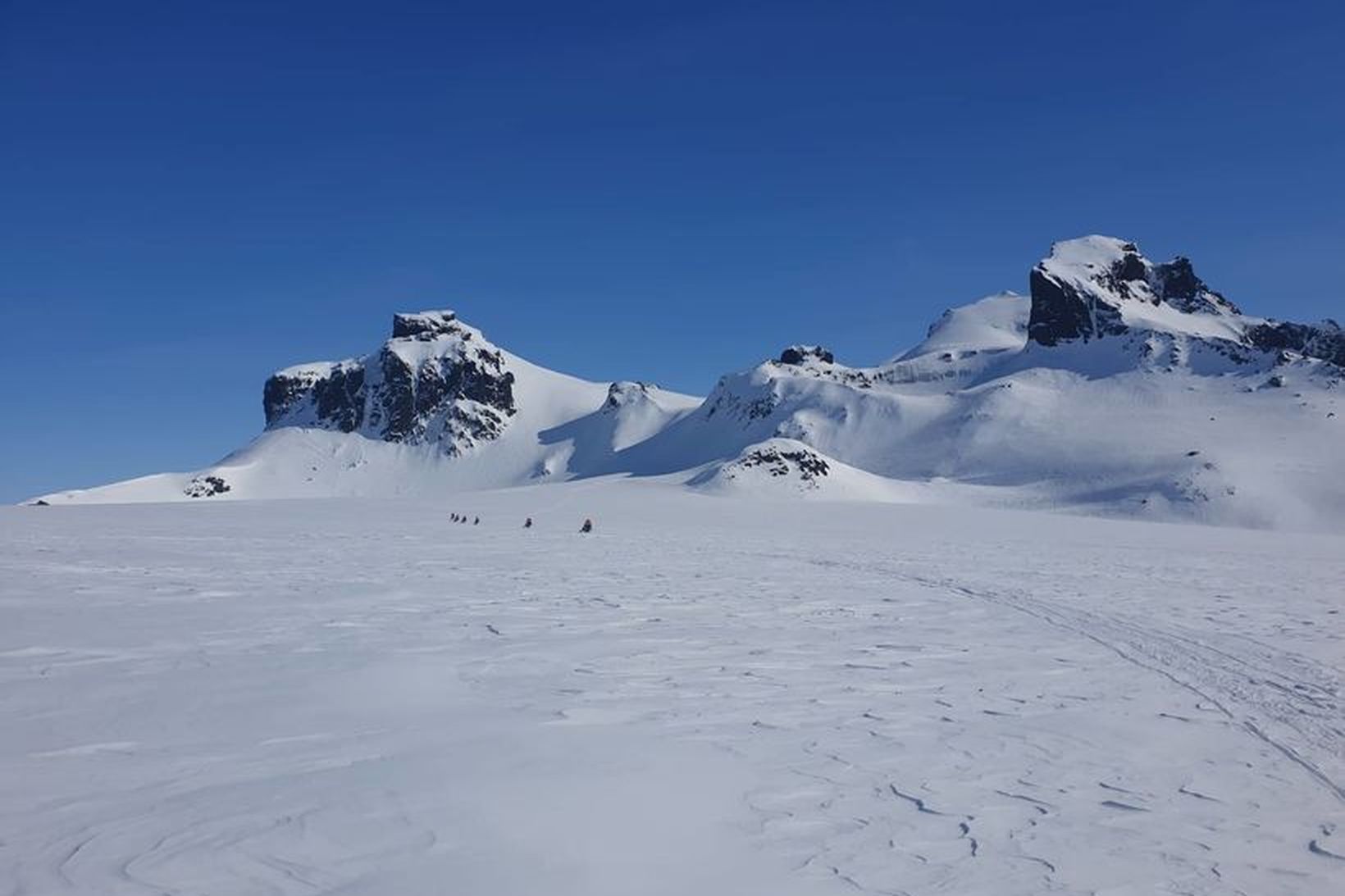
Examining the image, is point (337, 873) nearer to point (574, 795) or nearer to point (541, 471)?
point (574, 795)

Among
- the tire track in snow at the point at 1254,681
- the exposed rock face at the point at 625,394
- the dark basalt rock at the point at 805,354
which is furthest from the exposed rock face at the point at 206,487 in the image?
the tire track in snow at the point at 1254,681

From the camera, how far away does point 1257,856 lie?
16.8ft

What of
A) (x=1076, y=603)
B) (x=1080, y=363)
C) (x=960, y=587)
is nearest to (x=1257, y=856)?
(x=1076, y=603)

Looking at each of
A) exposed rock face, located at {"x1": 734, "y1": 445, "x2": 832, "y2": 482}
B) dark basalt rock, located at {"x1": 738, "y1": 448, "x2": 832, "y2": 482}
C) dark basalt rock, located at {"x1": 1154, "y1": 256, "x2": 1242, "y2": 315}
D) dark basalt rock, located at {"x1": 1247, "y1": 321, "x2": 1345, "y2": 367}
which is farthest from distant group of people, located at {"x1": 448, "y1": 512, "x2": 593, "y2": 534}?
dark basalt rock, located at {"x1": 1154, "y1": 256, "x2": 1242, "y2": 315}

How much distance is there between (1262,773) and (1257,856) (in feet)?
5.72

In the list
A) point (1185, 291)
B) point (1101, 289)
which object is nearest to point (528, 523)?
point (1101, 289)

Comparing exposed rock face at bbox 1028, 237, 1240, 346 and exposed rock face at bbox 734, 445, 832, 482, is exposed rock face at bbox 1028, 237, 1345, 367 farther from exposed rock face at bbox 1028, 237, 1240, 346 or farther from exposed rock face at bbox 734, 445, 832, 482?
exposed rock face at bbox 734, 445, 832, 482

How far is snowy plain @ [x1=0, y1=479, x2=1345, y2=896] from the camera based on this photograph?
4.98 meters

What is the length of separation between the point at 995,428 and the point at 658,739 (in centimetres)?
11504

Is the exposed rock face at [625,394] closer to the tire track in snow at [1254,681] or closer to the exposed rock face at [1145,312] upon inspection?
the exposed rock face at [1145,312]

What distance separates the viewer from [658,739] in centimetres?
733

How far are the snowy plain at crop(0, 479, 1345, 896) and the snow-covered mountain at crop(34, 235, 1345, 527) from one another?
6383cm

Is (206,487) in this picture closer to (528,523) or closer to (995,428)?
(995,428)

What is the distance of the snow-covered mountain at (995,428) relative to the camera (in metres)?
84.9
